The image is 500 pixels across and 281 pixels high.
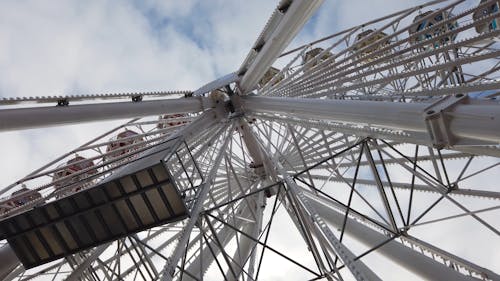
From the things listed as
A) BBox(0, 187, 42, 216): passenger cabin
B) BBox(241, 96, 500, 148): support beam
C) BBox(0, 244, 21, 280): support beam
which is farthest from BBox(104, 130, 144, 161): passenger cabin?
BBox(241, 96, 500, 148): support beam

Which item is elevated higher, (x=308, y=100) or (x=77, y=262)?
(x=308, y=100)

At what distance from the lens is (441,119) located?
6492 millimetres

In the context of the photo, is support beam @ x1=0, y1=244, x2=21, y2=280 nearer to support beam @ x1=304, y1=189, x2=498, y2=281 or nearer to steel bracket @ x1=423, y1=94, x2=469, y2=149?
support beam @ x1=304, y1=189, x2=498, y2=281

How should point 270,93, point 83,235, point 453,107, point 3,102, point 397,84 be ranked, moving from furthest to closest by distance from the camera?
point 397,84
point 270,93
point 83,235
point 3,102
point 453,107

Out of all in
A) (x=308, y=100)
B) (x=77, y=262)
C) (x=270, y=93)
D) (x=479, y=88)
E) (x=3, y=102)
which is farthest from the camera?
(x=270, y=93)

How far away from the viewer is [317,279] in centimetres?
1191

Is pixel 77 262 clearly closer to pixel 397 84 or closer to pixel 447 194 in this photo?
pixel 447 194

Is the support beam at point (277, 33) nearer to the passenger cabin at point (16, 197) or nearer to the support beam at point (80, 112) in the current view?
the support beam at point (80, 112)

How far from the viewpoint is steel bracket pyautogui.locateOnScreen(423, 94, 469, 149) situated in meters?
6.46

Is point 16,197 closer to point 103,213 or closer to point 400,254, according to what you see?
point 103,213

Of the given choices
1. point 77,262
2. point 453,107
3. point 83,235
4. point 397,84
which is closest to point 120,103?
point 83,235

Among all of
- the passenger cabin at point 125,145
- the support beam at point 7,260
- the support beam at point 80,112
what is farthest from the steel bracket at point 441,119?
the support beam at point 7,260

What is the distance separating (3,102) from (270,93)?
10.2m

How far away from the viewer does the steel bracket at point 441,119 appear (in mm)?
6457
